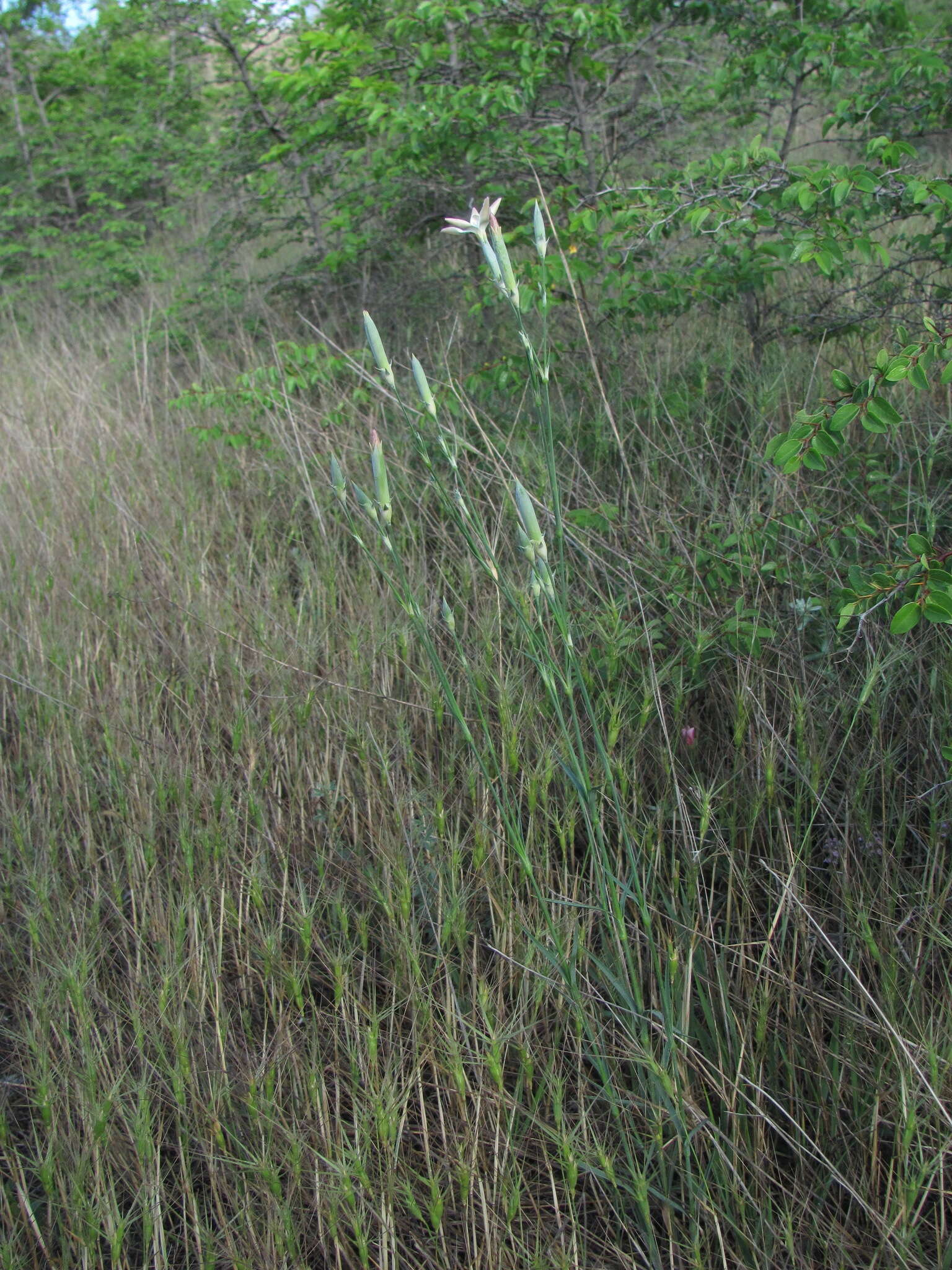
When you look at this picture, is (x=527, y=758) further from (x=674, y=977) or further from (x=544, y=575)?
(x=544, y=575)

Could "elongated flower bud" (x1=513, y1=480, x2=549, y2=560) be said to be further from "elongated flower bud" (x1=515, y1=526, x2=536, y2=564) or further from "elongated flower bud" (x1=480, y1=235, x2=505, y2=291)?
"elongated flower bud" (x1=480, y1=235, x2=505, y2=291)

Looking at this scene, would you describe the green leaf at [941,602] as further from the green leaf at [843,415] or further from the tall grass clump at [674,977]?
the green leaf at [843,415]

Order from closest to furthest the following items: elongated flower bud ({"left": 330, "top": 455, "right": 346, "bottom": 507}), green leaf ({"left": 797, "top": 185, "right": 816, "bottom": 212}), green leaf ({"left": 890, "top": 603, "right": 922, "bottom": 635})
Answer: elongated flower bud ({"left": 330, "top": 455, "right": 346, "bottom": 507}), green leaf ({"left": 890, "top": 603, "right": 922, "bottom": 635}), green leaf ({"left": 797, "top": 185, "right": 816, "bottom": 212})

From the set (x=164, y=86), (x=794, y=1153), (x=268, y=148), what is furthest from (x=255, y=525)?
(x=164, y=86)

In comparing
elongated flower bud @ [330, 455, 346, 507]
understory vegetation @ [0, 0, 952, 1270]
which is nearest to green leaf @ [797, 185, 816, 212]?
understory vegetation @ [0, 0, 952, 1270]

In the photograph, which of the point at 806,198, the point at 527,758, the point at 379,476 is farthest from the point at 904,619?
the point at 806,198

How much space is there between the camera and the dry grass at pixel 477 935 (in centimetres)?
124

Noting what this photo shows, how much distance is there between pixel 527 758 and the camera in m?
1.87

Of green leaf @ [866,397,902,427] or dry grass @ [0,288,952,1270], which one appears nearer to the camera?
dry grass @ [0,288,952,1270]

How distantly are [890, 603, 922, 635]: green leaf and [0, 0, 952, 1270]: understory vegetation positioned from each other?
13 mm

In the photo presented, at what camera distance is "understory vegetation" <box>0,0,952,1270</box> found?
4.14 feet

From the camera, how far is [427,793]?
1.87m

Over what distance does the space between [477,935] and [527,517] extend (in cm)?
87

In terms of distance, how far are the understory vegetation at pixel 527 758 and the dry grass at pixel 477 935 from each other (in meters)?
0.01
